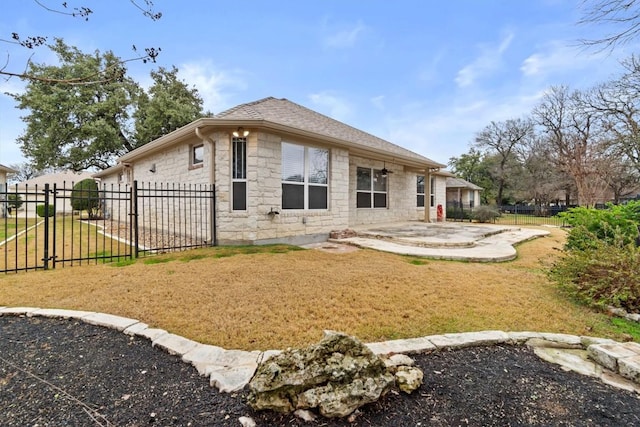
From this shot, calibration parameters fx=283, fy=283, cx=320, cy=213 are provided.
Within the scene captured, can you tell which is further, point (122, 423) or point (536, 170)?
point (536, 170)

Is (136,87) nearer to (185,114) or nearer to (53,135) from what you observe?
(185,114)

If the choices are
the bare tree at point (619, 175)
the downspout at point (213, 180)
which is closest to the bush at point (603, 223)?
the downspout at point (213, 180)

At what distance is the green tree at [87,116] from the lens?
58.2 feet

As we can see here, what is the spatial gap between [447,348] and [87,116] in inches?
958

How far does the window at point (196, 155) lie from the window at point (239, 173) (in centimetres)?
186

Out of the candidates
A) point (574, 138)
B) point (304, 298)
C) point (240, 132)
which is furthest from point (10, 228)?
point (574, 138)

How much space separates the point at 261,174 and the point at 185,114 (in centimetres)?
1636

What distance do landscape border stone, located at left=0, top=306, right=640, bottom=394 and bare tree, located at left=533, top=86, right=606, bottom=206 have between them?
62.5 feet

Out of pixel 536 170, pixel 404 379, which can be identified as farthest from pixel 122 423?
pixel 536 170

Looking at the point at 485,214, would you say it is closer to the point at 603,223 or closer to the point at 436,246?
the point at 436,246

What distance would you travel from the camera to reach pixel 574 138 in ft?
72.2

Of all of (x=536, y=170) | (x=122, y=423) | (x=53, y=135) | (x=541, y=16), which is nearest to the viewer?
(x=122, y=423)

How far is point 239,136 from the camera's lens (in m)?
7.13

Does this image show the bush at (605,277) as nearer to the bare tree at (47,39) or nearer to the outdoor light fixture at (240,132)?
the bare tree at (47,39)
